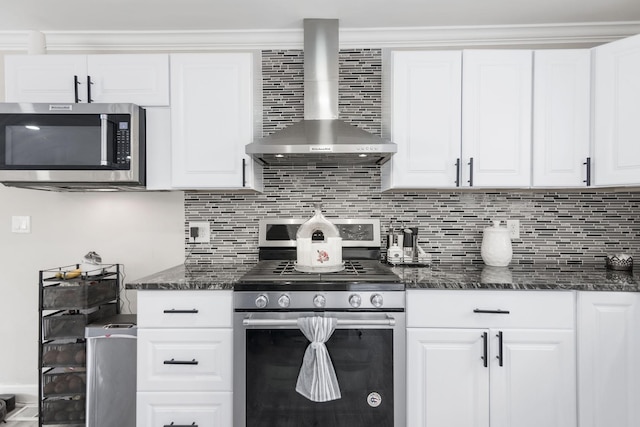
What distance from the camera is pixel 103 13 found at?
222cm

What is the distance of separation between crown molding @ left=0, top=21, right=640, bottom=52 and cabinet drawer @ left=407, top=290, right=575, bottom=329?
163 centimetres

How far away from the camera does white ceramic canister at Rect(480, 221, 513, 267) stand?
7.39ft

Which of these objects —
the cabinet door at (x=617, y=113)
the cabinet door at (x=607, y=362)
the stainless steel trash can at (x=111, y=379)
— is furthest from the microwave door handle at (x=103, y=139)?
the cabinet door at (x=617, y=113)

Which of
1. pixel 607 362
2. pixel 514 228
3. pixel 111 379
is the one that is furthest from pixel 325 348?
pixel 514 228

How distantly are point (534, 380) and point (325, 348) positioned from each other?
1008 millimetres

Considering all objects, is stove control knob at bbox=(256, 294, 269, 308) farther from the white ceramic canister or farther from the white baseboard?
the white baseboard

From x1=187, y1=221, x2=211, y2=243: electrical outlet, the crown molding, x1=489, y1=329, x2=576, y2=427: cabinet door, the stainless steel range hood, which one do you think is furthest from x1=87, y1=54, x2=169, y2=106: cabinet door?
x1=489, y1=329, x2=576, y2=427: cabinet door

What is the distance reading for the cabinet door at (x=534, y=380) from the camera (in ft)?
5.77

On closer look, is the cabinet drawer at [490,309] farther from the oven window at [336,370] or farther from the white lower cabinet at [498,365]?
the oven window at [336,370]

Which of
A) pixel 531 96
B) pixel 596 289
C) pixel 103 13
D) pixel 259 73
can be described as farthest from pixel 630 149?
pixel 103 13

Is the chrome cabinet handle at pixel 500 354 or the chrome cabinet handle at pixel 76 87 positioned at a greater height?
the chrome cabinet handle at pixel 76 87

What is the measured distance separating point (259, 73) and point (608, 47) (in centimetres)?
195

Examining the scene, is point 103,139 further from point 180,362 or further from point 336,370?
point 336,370

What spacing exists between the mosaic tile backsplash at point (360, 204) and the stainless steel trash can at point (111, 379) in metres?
0.68
